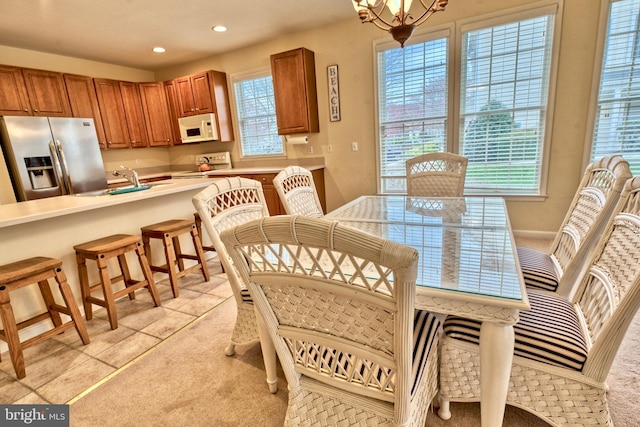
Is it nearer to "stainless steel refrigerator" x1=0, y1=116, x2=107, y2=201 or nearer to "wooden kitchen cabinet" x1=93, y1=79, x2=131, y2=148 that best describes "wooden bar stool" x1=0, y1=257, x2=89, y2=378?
"stainless steel refrigerator" x1=0, y1=116, x2=107, y2=201

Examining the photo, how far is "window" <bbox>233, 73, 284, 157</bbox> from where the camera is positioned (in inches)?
181

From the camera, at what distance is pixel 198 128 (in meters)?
4.79

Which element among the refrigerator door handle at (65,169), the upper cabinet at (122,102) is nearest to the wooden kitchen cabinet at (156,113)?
the upper cabinet at (122,102)

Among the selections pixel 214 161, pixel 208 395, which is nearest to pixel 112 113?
pixel 214 161

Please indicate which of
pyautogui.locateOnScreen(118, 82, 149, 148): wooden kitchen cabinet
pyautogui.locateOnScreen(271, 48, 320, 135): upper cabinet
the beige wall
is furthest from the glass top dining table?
pyautogui.locateOnScreen(118, 82, 149, 148): wooden kitchen cabinet

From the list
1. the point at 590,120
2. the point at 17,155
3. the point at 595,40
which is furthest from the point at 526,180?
the point at 17,155

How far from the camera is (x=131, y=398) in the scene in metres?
1.56

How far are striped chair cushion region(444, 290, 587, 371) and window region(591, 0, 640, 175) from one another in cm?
259

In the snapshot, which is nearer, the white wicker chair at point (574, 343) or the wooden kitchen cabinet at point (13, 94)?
the white wicker chair at point (574, 343)

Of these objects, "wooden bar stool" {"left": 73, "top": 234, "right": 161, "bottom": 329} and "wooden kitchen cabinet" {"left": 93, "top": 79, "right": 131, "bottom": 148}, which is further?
"wooden kitchen cabinet" {"left": 93, "top": 79, "right": 131, "bottom": 148}

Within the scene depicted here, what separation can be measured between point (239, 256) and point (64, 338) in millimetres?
2125

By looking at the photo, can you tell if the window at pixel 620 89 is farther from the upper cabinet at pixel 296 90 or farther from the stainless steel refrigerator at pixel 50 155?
the stainless steel refrigerator at pixel 50 155

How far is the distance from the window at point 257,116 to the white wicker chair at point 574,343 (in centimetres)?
392

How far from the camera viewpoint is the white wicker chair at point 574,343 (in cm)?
97
